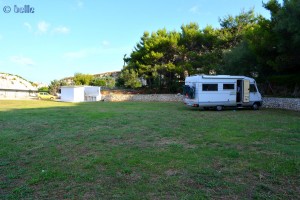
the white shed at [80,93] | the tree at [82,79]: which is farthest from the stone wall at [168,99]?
the tree at [82,79]

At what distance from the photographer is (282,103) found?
17594 millimetres

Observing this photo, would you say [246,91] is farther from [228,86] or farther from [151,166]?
[151,166]

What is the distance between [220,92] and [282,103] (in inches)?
187

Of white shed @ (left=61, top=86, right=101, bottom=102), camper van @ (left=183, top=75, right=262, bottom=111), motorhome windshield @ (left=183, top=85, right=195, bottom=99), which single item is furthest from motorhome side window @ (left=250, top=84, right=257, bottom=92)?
white shed @ (left=61, top=86, right=101, bottom=102)

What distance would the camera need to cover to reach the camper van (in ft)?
53.2

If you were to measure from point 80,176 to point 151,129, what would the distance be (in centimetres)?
479

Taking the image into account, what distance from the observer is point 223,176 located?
4.15 m

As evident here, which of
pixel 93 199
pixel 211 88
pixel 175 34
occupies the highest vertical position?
pixel 175 34

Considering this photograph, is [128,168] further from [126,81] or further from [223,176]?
[126,81]

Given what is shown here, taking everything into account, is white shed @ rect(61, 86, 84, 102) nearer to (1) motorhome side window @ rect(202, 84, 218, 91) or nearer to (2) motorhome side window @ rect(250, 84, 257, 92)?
(1) motorhome side window @ rect(202, 84, 218, 91)

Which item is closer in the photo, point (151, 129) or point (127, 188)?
point (127, 188)

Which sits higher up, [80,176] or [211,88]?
[211,88]

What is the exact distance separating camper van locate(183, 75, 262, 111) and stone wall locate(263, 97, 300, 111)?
6.08 feet

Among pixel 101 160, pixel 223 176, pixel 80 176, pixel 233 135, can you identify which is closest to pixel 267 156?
pixel 223 176
